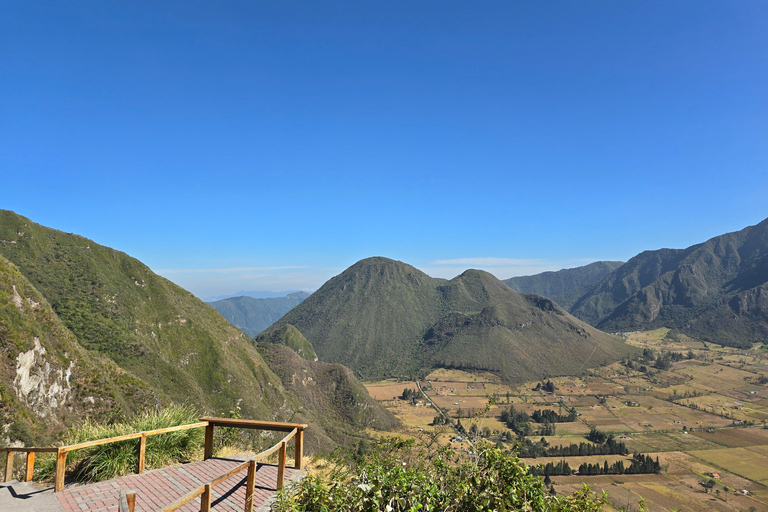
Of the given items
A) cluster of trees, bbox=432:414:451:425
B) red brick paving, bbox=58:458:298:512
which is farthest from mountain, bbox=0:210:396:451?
cluster of trees, bbox=432:414:451:425

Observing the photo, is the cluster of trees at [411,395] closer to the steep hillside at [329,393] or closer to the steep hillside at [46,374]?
the steep hillside at [329,393]

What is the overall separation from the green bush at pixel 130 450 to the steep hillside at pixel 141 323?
1858 inches

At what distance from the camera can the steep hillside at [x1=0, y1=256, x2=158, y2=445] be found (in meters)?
30.1

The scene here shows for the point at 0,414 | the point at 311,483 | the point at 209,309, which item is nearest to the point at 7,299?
the point at 0,414

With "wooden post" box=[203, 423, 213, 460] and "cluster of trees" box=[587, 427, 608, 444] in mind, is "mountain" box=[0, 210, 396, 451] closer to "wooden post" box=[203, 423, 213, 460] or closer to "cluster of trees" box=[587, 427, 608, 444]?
"wooden post" box=[203, 423, 213, 460]

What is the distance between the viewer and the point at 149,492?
857cm

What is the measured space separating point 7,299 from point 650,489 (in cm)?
11167

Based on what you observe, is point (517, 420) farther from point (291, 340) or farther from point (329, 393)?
point (291, 340)

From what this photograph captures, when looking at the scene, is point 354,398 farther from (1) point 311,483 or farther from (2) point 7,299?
(1) point 311,483

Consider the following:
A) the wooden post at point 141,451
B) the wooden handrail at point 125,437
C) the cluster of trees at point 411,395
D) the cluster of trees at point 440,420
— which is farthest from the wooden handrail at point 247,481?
the cluster of trees at point 411,395

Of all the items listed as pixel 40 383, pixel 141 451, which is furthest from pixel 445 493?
pixel 40 383

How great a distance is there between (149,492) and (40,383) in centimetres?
3411

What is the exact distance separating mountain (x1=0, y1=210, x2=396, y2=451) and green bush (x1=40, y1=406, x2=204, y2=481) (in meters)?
16.2

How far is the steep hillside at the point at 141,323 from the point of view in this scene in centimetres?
5847
